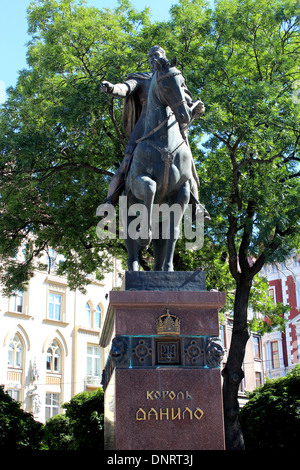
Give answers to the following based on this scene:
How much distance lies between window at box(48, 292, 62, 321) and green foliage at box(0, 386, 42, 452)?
25.4 meters

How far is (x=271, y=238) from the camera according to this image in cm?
1717

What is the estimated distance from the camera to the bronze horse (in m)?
7.72

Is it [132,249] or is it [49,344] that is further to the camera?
[49,344]

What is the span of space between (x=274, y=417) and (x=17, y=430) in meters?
6.37

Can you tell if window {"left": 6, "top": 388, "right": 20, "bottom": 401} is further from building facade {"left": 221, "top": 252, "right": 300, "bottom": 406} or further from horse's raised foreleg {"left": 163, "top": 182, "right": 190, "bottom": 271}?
horse's raised foreleg {"left": 163, "top": 182, "right": 190, "bottom": 271}

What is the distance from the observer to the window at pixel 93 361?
40156 mm

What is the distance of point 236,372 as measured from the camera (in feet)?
54.6

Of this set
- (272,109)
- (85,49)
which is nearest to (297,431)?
(272,109)

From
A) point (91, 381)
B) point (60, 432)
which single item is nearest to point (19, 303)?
point (91, 381)

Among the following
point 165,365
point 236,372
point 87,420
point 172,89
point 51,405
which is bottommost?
point 165,365

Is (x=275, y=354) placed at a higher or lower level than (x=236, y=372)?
higher

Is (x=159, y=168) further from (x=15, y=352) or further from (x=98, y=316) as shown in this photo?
(x=98, y=316)

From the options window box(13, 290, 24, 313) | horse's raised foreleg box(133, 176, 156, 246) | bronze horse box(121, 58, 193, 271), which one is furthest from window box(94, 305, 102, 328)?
horse's raised foreleg box(133, 176, 156, 246)
